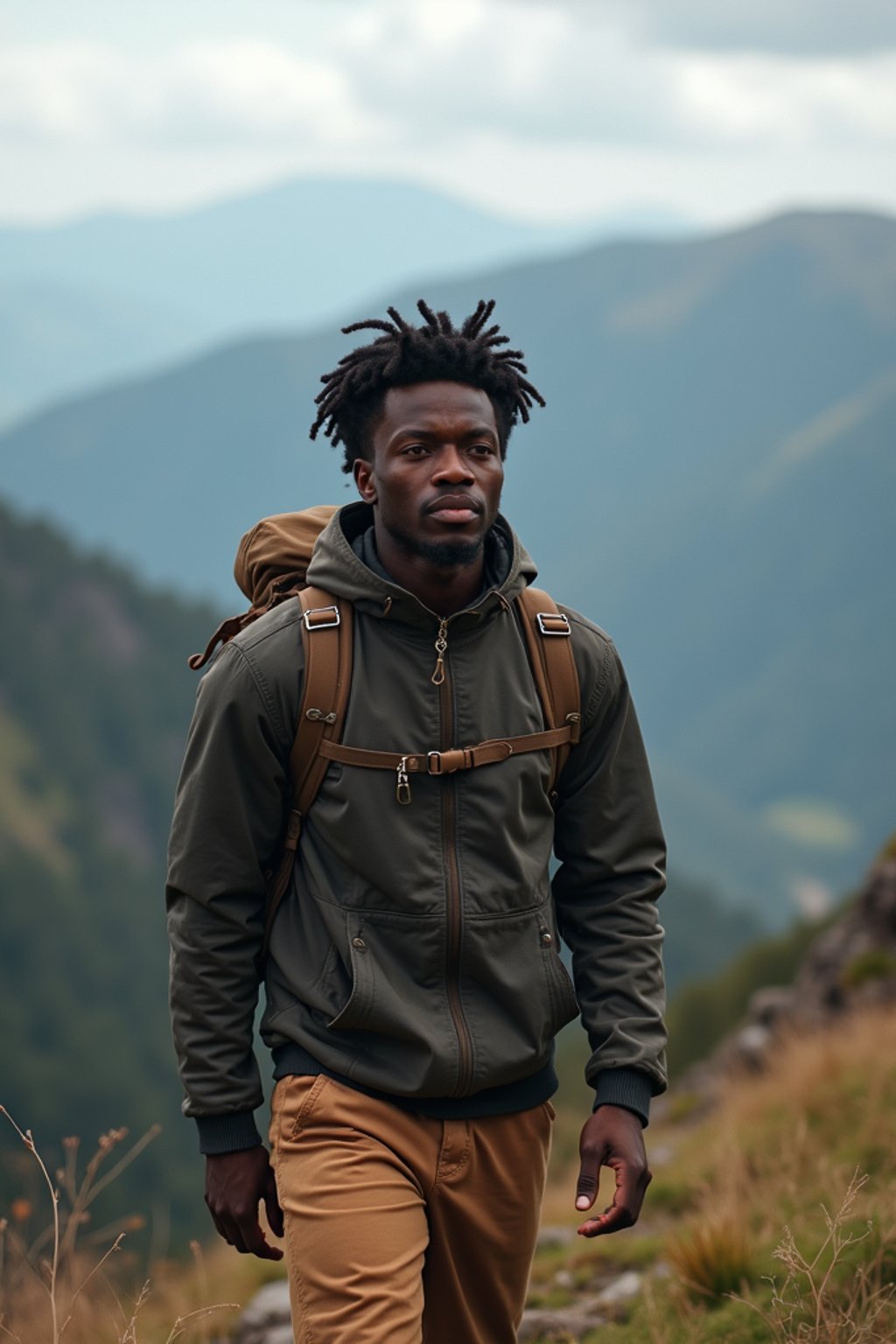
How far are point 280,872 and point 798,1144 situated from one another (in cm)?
390

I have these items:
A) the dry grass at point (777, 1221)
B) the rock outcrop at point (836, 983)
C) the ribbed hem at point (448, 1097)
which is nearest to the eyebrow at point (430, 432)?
the ribbed hem at point (448, 1097)

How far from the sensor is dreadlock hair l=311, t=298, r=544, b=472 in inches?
130

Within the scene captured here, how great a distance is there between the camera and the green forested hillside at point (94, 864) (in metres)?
75.9

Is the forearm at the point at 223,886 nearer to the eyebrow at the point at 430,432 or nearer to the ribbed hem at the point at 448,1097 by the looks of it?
the ribbed hem at the point at 448,1097

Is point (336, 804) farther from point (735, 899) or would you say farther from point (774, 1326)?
point (735, 899)

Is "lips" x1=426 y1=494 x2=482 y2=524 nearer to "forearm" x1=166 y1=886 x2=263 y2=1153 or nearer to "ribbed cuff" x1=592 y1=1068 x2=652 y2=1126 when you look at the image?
"forearm" x1=166 y1=886 x2=263 y2=1153

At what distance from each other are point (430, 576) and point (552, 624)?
0.88 ft

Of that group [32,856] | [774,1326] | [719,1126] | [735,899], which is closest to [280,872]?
[774,1326]

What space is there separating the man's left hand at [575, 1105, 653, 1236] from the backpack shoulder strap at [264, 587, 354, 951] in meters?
0.77

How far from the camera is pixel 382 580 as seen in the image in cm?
313

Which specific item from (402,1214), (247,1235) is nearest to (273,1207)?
(247,1235)

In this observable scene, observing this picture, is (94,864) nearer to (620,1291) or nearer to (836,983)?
(836,983)

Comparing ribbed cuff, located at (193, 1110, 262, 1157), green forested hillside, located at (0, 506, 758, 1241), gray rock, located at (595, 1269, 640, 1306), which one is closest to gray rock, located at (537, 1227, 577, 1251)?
gray rock, located at (595, 1269, 640, 1306)

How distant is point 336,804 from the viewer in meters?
3.10
